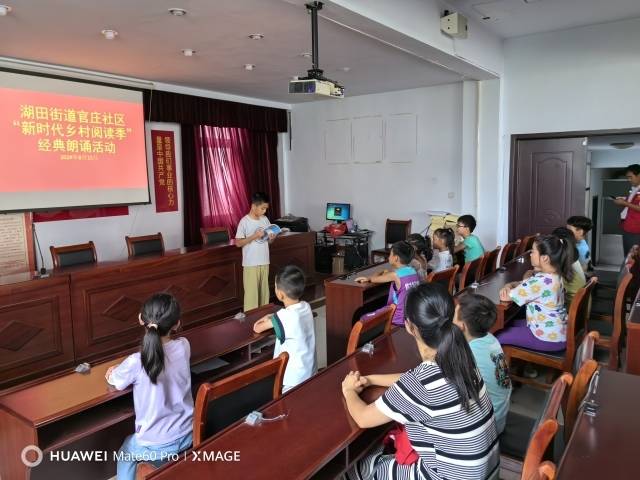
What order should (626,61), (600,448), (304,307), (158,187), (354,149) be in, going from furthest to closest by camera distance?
(354,149) → (158,187) → (626,61) → (304,307) → (600,448)

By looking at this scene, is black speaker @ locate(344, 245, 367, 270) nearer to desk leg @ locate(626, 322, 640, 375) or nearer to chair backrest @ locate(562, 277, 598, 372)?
chair backrest @ locate(562, 277, 598, 372)

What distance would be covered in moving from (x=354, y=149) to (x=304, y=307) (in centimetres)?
519

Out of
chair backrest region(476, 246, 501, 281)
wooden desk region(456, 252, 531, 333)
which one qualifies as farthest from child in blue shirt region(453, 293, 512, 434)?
chair backrest region(476, 246, 501, 281)

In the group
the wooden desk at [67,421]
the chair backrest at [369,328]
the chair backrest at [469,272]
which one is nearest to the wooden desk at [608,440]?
the chair backrest at [369,328]

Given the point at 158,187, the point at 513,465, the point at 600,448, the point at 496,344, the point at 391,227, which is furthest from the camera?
the point at 391,227

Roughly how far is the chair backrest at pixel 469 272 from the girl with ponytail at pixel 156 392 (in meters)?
2.16

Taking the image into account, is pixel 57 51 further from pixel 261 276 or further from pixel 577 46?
pixel 577 46

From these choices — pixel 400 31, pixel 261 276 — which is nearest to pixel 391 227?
pixel 261 276

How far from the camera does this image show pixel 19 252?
4.86 m

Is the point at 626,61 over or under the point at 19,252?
over

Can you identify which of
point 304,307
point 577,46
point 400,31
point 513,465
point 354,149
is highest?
point 577,46

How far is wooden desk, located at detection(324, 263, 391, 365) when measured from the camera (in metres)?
3.46

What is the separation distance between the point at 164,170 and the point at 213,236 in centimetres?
139

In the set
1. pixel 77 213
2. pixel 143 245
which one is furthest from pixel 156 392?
pixel 77 213
